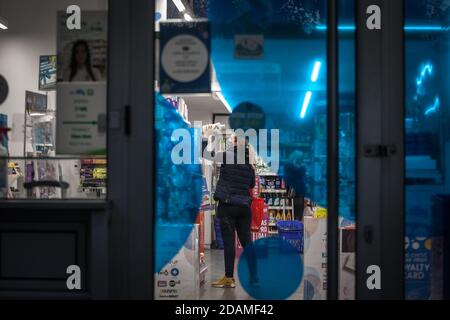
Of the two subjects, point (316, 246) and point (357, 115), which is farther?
point (316, 246)

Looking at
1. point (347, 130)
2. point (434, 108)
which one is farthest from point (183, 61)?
point (434, 108)

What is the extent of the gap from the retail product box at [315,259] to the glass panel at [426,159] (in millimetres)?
517

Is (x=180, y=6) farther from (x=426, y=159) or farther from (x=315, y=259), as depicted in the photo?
(x=315, y=259)

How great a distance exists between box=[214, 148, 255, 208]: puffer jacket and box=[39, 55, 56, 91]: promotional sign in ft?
6.73

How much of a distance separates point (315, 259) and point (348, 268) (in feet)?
3.91

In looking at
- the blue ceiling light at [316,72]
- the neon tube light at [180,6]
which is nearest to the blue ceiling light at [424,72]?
the blue ceiling light at [316,72]

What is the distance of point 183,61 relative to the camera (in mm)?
3123

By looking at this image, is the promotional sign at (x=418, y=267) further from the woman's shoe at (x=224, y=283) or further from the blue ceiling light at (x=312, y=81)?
the woman's shoe at (x=224, y=283)

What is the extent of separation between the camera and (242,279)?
133 inches

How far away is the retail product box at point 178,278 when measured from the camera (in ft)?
11.5
